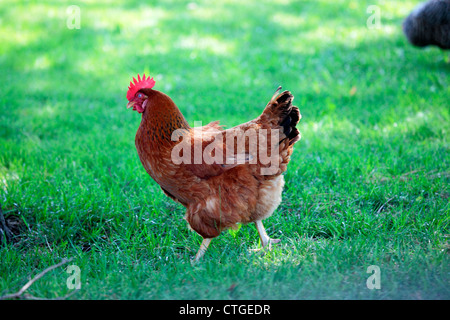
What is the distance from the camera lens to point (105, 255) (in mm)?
3443

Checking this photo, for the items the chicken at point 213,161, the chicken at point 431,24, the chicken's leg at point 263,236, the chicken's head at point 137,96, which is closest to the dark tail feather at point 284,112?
the chicken at point 213,161

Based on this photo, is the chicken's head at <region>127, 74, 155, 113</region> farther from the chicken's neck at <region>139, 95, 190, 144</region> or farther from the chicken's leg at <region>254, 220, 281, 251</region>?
the chicken's leg at <region>254, 220, 281, 251</region>

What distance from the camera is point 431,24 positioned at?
7305 millimetres

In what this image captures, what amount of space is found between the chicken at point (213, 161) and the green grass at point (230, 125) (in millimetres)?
352

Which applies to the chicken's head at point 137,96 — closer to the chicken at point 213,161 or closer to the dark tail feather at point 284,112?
the chicken at point 213,161

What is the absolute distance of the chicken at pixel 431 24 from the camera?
7.30m

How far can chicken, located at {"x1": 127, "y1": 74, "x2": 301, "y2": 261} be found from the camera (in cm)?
338

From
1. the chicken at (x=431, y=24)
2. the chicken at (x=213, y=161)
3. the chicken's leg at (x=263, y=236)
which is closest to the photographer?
the chicken at (x=213, y=161)

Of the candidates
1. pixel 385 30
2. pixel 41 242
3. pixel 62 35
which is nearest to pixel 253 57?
pixel 385 30

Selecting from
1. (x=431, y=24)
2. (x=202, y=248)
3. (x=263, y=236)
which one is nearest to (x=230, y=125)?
(x=263, y=236)

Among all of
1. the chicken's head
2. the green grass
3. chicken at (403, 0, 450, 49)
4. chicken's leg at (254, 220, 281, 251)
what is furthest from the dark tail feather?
chicken at (403, 0, 450, 49)

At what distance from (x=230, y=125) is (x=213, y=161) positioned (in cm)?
248

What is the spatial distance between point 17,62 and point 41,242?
560 cm

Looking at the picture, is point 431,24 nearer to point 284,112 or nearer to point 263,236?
point 284,112
